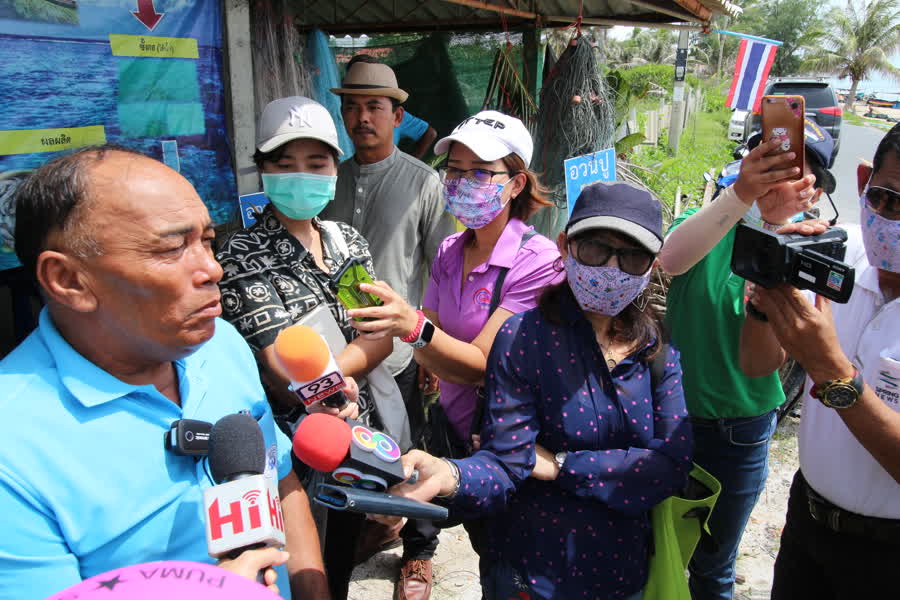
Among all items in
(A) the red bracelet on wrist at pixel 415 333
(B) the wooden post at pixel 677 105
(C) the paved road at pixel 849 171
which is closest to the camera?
(A) the red bracelet on wrist at pixel 415 333

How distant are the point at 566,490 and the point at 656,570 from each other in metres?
0.39

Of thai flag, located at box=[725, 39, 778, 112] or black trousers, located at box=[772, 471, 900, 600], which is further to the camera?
thai flag, located at box=[725, 39, 778, 112]

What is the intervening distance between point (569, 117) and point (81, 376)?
5220mm

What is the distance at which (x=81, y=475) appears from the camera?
1.20m

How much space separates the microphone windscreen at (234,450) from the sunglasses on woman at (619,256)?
1085 millimetres

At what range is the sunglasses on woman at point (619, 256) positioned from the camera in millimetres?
1816

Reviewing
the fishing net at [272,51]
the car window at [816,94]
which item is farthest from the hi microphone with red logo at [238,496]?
the car window at [816,94]

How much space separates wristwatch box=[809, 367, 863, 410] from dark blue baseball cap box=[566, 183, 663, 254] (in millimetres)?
587

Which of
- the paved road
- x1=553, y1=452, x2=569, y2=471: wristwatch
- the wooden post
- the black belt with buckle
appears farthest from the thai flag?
x1=553, y1=452, x2=569, y2=471: wristwatch

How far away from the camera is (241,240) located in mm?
2186

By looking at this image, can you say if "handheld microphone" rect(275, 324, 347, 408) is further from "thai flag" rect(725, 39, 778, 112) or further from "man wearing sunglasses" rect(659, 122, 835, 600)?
"thai flag" rect(725, 39, 778, 112)

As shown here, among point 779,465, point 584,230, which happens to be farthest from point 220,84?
point 779,465

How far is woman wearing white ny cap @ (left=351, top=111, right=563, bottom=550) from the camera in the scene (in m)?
2.34

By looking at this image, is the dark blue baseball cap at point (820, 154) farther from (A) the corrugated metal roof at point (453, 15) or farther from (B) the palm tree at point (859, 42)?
(B) the palm tree at point (859, 42)
